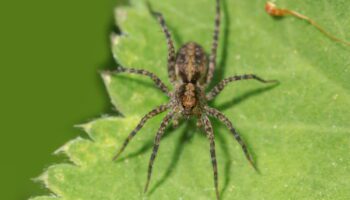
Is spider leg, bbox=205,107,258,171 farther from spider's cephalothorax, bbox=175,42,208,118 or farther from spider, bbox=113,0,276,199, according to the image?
spider's cephalothorax, bbox=175,42,208,118

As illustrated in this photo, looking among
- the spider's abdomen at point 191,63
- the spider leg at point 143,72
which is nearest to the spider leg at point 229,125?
the spider's abdomen at point 191,63

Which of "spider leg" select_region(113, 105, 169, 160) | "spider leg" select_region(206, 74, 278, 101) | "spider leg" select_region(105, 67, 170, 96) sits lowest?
"spider leg" select_region(206, 74, 278, 101)

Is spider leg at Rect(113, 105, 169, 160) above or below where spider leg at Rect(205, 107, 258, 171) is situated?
above

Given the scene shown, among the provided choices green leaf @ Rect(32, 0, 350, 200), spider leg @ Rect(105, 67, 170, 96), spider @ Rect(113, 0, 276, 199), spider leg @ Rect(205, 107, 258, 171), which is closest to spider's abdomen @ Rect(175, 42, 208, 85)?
spider @ Rect(113, 0, 276, 199)

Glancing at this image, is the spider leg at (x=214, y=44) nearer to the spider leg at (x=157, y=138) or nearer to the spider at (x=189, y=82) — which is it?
the spider at (x=189, y=82)

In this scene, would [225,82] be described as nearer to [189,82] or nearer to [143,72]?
[189,82]

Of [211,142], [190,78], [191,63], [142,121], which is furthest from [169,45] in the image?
[211,142]

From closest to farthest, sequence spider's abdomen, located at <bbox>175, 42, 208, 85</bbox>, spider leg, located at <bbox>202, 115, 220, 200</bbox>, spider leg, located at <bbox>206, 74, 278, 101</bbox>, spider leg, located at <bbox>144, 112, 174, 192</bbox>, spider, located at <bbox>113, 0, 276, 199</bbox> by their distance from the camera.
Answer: spider leg, located at <bbox>202, 115, 220, 200</bbox>, spider leg, located at <bbox>144, 112, 174, 192</bbox>, spider leg, located at <bbox>206, 74, 278, 101</bbox>, spider, located at <bbox>113, 0, 276, 199</bbox>, spider's abdomen, located at <bbox>175, 42, 208, 85</bbox>

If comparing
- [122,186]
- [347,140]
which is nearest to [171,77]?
[122,186]
